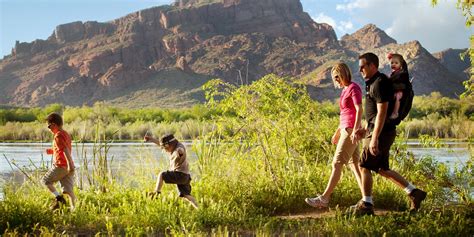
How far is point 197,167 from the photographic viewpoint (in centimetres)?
969

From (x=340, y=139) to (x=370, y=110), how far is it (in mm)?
487

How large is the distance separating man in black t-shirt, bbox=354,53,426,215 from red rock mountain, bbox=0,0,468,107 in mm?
81552

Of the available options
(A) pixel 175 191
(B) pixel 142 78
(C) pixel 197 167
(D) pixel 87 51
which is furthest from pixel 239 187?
(D) pixel 87 51

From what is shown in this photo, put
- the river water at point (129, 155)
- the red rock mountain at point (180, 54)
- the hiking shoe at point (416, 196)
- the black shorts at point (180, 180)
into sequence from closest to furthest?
the hiking shoe at point (416, 196) < the black shorts at point (180, 180) < the river water at point (129, 155) < the red rock mountain at point (180, 54)

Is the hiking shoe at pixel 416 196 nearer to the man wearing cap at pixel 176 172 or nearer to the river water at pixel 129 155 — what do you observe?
the man wearing cap at pixel 176 172

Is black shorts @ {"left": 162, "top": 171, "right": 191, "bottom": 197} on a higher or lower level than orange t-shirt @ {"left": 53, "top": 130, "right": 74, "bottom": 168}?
lower

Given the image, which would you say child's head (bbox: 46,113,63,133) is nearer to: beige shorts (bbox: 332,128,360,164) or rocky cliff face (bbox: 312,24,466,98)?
beige shorts (bbox: 332,128,360,164)

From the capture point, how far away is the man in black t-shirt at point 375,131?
21.7 ft

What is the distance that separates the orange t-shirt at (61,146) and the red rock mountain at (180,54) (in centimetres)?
8028

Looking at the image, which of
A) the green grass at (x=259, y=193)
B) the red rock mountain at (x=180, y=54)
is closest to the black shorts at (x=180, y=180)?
the green grass at (x=259, y=193)

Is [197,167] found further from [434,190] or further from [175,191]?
[434,190]

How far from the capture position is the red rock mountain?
110938 millimetres

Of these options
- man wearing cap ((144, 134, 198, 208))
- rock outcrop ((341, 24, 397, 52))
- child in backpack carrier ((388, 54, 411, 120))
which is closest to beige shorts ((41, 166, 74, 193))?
man wearing cap ((144, 134, 198, 208))

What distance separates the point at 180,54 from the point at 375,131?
13910 centimetres
